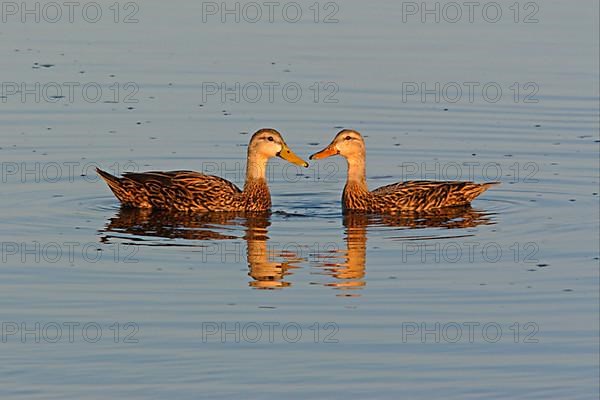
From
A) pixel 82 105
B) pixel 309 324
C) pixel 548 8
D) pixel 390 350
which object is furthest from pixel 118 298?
pixel 548 8

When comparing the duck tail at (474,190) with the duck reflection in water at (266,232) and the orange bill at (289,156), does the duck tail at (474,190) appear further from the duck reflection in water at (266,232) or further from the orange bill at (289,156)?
the orange bill at (289,156)

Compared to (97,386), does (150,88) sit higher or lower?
higher

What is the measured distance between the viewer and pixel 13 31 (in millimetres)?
25344

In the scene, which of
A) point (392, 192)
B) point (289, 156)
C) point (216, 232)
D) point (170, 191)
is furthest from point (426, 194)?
point (170, 191)

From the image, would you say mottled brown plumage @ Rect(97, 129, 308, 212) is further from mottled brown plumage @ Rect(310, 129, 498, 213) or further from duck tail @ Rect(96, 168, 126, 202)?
mottled brown plumage @ Rect(310, 129, 498, 213)

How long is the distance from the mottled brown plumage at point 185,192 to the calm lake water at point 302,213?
190 millimetres

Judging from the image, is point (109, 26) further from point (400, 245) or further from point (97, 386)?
point (97, 386)

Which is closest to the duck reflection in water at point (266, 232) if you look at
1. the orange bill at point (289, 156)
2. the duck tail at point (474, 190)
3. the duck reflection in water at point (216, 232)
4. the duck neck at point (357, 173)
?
the duck reflection in water at point (216, 232)

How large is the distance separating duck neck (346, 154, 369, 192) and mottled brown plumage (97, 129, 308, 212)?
0.86 metres

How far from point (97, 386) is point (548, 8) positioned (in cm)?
1963

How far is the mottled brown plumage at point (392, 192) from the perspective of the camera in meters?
16.9

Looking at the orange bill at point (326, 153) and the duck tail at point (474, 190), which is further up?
the orange bill at point (326, 153)

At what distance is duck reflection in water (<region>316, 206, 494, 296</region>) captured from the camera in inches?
536

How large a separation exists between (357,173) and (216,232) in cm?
206
